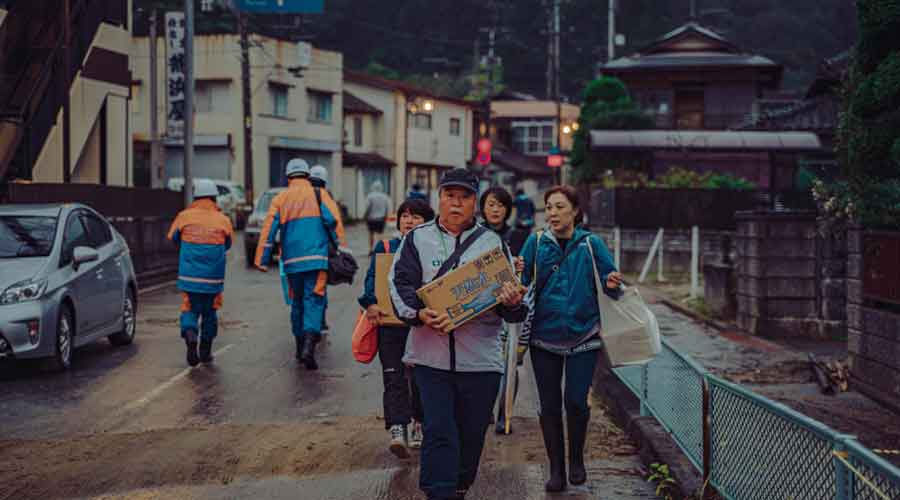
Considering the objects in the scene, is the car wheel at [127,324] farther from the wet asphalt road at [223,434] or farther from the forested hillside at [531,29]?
the forested hillside at [531,29]

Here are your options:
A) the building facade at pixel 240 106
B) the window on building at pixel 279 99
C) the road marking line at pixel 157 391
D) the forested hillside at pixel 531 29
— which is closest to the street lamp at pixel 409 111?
the forested hillside at pixel 531 29

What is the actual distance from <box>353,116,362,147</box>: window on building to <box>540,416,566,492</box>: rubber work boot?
5271 centimetres

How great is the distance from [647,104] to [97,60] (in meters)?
29.7

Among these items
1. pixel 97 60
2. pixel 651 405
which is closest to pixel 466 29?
pixel 97 60

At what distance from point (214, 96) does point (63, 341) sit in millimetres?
37187

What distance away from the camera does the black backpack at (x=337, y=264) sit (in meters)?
10.6

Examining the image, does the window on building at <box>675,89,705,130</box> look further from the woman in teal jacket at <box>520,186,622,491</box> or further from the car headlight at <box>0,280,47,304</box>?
the woman in teal jacket at <box>520,186,622,491</box>

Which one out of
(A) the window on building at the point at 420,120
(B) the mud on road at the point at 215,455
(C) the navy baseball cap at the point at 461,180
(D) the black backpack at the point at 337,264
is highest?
(A) the window on building at the point at 420,120

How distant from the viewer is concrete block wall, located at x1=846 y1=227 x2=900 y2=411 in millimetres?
8859

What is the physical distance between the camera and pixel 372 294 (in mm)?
6875

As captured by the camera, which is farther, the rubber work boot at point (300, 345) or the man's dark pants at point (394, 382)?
the rubber work boot at point (300, 345)

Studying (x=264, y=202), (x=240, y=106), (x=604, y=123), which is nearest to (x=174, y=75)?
(x=264, y=202)

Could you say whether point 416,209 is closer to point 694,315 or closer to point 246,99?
point 694,315

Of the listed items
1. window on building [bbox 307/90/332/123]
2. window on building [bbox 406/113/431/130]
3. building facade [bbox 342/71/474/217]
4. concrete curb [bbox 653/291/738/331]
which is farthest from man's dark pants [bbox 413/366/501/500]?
window on building [bbox 406/113/431/130]
